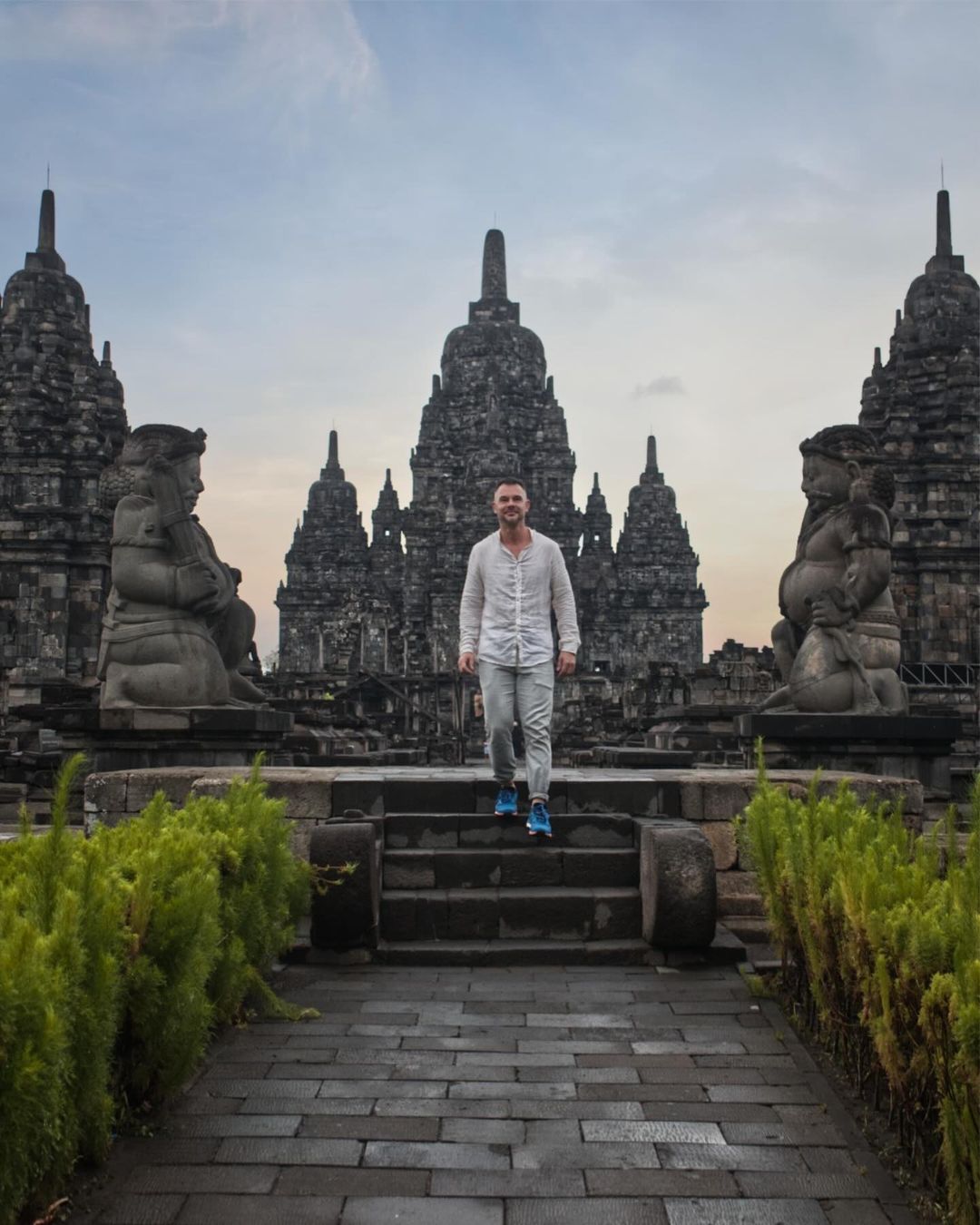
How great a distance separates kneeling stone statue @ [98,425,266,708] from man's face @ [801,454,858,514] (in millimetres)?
4723

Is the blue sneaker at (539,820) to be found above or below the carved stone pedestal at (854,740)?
below

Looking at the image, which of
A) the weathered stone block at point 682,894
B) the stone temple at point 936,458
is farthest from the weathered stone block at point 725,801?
the stone temple at point 936,458

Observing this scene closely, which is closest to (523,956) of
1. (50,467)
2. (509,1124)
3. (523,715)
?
Result: (523,715)

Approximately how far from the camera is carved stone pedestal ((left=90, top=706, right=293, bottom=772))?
29.9 ft

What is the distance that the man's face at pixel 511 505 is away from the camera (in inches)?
254

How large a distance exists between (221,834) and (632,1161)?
6.30 feet

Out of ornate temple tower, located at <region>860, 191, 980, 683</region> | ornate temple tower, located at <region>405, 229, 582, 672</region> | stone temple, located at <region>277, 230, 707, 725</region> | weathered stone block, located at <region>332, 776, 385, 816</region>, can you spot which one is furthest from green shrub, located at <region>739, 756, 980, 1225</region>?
ornate temple tower, located at <region>405, 229, 582, 672</region>

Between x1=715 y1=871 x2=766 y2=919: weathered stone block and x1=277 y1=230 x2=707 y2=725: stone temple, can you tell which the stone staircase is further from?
x1=277 y1=230 x2=707 y2=725: stone temple

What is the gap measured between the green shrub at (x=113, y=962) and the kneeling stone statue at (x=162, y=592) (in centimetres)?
447

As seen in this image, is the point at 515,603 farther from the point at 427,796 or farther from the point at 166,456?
the point at 166,456

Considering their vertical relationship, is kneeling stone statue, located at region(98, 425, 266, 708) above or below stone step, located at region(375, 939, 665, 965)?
above

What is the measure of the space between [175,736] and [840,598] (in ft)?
16.9

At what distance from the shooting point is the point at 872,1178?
10.5ft

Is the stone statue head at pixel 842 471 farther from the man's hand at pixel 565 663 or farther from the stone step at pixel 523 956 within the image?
the stone step at pixel 523 956
